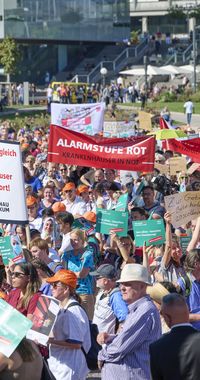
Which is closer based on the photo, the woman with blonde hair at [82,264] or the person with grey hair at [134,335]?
the person with grey hair at [134,335]

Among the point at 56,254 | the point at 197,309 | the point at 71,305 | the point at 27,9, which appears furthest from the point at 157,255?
the point at 27,9

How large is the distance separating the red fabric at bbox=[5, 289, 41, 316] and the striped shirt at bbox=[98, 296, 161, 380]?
0.72m

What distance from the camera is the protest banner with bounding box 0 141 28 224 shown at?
467 inches

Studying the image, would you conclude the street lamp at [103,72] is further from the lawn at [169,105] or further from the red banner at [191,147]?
the red banner at [191,147]

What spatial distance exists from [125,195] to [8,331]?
8164mm

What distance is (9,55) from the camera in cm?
5984

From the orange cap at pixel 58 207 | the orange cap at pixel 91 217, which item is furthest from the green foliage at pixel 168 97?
the orange cap at pixel 91 217

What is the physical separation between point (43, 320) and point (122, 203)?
6.33 meters

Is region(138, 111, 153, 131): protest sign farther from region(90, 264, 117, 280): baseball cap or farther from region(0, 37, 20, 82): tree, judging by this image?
region(0, 37, 20, 82): tree

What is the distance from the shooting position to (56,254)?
11656 mm

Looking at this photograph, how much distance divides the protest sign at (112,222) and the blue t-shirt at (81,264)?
103 cm

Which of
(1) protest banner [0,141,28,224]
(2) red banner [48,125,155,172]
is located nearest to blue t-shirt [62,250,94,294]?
(1) protest banner [0,141,28,224]

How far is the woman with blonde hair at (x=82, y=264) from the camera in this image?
11.3m

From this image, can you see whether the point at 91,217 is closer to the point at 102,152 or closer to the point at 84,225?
the point at 84,225
